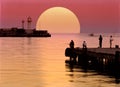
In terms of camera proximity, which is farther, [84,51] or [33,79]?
[84,51]

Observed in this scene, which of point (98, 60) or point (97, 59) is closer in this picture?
point (98, 60)

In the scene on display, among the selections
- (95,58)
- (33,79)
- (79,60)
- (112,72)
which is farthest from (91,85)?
(79,60)

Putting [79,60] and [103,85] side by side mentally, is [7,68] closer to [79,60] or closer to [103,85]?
[79,60]

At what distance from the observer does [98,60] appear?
47125mm

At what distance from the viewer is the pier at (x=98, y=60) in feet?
130

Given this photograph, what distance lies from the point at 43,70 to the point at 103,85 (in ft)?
40.8

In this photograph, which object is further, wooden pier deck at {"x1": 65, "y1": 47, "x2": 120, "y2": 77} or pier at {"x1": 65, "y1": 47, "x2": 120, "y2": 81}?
wooden pier deck at {"x1": 65, "y1": 47, "x2": 120, "y2": 77}

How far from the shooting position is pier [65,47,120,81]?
39.7 meters

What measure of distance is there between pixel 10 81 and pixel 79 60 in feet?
61.6

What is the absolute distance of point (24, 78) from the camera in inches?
1410

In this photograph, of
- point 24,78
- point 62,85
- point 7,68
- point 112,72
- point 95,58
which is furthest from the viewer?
point 95,58

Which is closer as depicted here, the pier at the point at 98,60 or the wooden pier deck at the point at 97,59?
the pier at the point at 98,60

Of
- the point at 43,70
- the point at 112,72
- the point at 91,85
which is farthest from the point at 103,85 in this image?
the point at 43,70

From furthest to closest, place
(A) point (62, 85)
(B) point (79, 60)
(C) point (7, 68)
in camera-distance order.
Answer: (B) point (79, 60), (C) point (7, 68), (A) point (62, 85)
